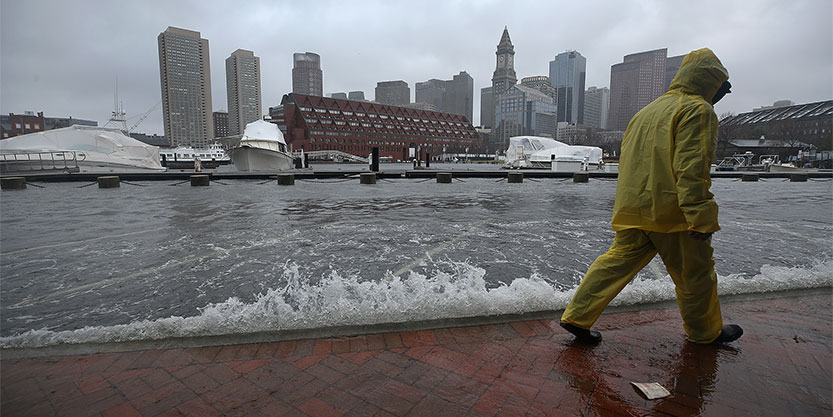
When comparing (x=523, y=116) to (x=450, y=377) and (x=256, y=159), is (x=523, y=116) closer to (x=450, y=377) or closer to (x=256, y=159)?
(x=256, y=159)

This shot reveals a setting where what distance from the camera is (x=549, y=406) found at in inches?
79.4

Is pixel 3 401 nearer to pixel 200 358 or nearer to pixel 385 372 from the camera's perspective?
pixel 200 358

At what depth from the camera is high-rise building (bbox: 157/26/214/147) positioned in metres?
149

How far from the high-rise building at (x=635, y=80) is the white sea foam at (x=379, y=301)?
145768 millimetres

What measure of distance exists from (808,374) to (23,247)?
873cm

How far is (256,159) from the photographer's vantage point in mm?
34219

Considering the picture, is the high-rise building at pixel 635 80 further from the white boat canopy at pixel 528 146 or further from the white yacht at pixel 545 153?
the white yacht at pixel 545 153

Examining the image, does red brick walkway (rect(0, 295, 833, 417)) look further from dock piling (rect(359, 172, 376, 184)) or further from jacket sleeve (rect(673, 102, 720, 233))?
dock piling (rect(359, 172, 376, 184))

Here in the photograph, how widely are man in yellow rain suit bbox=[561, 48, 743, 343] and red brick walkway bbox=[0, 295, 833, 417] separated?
10.2 inches

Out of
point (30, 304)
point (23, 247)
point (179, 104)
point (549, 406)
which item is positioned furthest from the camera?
point (179, 104)

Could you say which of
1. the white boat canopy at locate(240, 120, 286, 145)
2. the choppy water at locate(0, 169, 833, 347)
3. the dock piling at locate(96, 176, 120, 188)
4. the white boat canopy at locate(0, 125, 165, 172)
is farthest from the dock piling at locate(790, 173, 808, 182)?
the white boat canopy at locate(0, 125, 165, 172)

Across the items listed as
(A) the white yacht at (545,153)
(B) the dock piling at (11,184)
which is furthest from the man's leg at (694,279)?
(A) the white yacht at (545,153)

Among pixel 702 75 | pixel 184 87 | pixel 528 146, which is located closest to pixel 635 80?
pixel 528 146

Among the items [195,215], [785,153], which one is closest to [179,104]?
[195,215]
